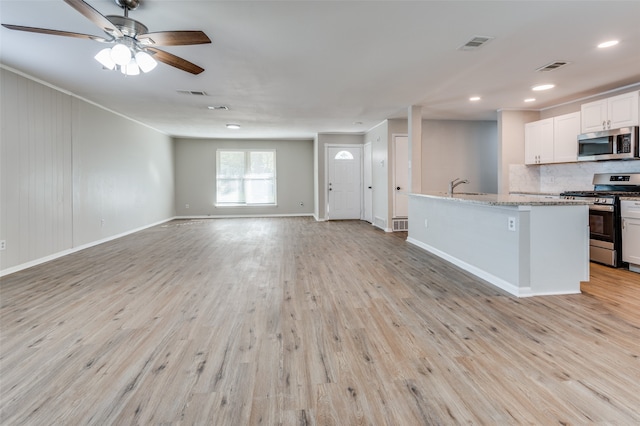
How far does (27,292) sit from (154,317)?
1637mm

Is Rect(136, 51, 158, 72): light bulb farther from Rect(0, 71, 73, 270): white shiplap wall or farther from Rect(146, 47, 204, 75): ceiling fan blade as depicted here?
Rect(0, 71, 73, 270): white shiplap wall

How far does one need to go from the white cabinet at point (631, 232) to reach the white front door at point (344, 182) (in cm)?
579

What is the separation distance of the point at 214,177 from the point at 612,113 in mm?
8955

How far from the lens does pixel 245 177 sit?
9.84m

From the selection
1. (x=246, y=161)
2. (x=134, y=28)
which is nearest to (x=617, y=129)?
(x=134, y=28)

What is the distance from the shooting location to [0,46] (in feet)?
10.4

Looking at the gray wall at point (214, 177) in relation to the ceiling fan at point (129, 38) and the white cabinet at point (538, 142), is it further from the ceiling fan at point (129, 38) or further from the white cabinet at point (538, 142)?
the ceiling fan at point (129, 38)

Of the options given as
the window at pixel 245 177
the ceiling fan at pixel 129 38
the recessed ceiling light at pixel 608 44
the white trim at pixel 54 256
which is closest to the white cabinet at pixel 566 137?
the recessed ceiling light at pixel 608 44

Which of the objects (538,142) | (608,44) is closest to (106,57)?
(608,44)

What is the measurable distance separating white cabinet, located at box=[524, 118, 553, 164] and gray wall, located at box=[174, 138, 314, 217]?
5834 millimetres

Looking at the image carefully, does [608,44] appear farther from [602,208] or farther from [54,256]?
[54,256]

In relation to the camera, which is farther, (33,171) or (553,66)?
(33,171)

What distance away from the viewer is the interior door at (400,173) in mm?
6871

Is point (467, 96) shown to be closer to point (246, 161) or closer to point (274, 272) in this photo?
point (274, 272)
